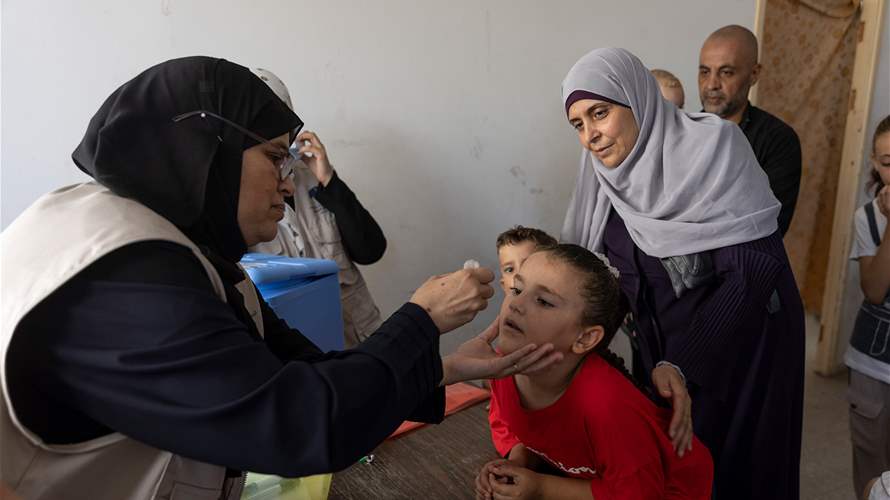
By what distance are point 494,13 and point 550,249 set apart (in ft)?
5.16

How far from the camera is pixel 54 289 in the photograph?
64 centimetres

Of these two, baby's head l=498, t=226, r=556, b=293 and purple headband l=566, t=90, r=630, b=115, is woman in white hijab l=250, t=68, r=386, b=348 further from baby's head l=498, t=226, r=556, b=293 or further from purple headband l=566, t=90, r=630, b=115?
purple headband l=566, t=90, r=630, b=115

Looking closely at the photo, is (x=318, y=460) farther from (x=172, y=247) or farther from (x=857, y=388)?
(x=857, y=388)

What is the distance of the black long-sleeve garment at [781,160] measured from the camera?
7.45 feet

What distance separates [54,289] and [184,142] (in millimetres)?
311

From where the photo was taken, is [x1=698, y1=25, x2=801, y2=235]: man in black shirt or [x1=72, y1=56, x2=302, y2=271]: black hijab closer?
[x1=72, y1=56, x2=302, y2=271]: black hijab

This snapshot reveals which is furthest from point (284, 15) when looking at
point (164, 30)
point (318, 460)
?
point (318, 460)

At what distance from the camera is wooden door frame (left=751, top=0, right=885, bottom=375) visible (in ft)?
10.7

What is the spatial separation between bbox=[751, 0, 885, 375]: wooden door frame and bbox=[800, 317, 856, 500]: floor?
213mm

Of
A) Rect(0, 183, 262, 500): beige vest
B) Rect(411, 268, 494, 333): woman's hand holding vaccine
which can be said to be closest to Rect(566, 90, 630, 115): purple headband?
Rect(411, 268, 494, 333): woman's hand holding vaccine

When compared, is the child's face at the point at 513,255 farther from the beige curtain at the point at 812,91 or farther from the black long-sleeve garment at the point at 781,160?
the beige curtain at the point at 812,91

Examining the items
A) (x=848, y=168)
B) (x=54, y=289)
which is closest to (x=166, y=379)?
(x=54, y=289)

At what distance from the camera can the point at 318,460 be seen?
67cm

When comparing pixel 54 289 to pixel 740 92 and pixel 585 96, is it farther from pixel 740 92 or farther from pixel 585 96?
pixel 740 92
